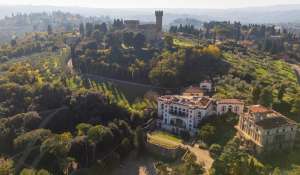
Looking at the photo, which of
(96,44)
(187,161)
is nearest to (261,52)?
(96,44)

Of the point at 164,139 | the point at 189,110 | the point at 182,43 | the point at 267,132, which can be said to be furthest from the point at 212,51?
the point at 267,132

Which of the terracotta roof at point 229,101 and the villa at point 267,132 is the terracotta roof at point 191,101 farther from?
the villa at point 267,132

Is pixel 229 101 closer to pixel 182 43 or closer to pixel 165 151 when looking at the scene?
pixel 165 151

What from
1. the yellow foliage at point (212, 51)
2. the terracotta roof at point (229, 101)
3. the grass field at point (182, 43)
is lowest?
the terracotta roof at point (229, 101)

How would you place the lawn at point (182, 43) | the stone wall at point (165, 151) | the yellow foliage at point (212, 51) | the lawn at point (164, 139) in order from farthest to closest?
the lawn at point (182, 43) < the yellow foliage at point (212, 51) < the lawn at point (164, 139) < the stone wall at point (165, 151)

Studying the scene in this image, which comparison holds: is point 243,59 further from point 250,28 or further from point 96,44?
point 250,28

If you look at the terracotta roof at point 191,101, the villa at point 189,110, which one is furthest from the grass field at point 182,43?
the villa at point 189,110

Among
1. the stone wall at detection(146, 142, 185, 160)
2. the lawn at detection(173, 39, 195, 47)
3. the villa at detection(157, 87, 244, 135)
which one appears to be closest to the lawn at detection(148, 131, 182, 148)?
the stone wall at detection(146, 142, 185, 160)

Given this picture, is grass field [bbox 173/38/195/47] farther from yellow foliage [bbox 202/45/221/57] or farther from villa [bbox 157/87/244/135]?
villa [bbox 157/87/244/135]

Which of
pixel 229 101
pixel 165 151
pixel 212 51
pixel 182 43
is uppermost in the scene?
pixel 182 43
